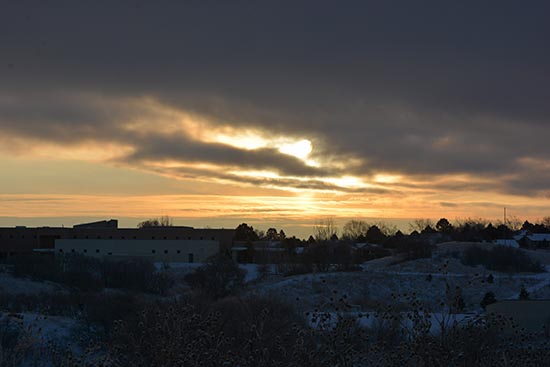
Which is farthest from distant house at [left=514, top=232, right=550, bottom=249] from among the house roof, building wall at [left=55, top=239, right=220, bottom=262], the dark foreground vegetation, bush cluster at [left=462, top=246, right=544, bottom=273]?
the dark foreground vegetation

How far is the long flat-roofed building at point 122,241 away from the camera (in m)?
90.4

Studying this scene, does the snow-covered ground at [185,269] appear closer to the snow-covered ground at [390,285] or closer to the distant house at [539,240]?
the snow-covered ground at [390,285]

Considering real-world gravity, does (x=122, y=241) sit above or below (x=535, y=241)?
below

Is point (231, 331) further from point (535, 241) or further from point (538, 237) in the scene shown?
point (538, 237)

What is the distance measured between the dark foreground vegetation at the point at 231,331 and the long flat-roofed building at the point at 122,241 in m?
19.7

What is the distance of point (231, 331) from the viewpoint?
87.1 ft

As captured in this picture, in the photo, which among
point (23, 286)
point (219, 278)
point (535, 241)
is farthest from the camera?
point (535, 241)

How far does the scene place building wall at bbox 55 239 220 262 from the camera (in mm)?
90250

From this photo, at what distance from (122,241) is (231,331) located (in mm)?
66527

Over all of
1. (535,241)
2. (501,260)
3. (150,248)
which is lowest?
(501,260)

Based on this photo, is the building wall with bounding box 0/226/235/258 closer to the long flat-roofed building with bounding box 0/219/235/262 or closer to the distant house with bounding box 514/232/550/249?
the long flat-roofed building with bounding box 0/219/235/262

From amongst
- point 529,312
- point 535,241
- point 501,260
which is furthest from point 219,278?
point 535,241

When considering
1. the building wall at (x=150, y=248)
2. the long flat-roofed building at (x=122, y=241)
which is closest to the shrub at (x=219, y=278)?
the building wall at (x=150, y=248)

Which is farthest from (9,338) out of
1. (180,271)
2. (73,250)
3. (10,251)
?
(10,251)
